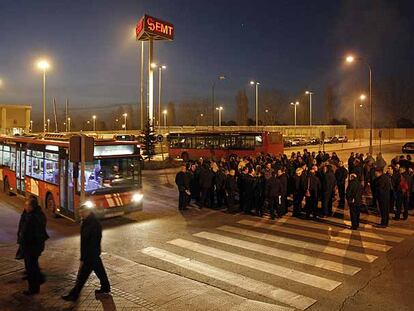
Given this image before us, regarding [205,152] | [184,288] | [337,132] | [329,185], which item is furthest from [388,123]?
→ [184,288]

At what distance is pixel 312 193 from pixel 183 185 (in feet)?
14.8

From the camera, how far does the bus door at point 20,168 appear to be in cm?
1761

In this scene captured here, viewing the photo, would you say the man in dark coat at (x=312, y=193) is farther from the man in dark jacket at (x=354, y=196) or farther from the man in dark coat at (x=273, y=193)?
the man in dark jacket at (x=354, y=196)

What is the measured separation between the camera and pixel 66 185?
13.9m

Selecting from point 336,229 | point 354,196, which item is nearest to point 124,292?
point 336,229

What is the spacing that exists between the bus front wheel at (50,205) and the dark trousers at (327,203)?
29.4 ft

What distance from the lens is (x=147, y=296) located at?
777 cm

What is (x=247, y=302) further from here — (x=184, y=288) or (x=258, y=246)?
(x=258, y=246)

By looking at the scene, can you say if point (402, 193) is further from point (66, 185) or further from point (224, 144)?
point (224, 144)

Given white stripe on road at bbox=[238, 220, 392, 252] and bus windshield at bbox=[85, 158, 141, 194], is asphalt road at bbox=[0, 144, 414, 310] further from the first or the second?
bus windshield at bbox=[85, 158, 141, 194]

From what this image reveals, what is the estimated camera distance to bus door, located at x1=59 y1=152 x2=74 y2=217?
44.7 feet

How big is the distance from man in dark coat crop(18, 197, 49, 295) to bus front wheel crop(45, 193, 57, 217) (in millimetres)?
7108

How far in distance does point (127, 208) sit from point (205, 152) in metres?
23.8

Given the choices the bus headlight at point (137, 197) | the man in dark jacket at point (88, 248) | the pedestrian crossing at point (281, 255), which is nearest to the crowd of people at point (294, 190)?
the pedestrian crossing at point (281, 255)
